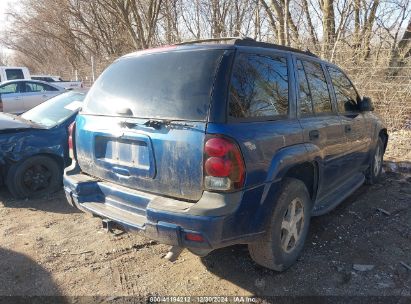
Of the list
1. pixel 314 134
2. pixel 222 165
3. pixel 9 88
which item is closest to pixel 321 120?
pixel 314 134

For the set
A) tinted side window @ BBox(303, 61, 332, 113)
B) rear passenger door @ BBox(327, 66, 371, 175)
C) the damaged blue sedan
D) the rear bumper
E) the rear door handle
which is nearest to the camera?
the rear bumper

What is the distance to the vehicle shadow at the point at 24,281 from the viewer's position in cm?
293

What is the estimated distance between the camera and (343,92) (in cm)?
440

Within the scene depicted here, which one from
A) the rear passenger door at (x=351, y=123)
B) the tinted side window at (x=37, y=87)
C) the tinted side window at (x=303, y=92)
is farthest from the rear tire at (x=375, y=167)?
the tinted side window at (x=37, y=87)

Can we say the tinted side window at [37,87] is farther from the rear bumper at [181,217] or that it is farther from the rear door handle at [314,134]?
the rear door handle at [314,134]

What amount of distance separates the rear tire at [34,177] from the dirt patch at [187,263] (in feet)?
1.93

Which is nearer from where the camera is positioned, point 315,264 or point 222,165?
point 222,165

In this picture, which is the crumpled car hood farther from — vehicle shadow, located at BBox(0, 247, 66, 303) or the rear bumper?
the rear bumper

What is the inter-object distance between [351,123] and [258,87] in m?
1.92

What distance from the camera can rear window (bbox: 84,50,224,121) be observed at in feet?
8.69

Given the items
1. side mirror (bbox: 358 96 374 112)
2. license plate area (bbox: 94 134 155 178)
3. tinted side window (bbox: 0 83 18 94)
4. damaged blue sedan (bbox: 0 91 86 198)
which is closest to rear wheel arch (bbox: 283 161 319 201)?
license plate area (bbox: 94 134 155 178)

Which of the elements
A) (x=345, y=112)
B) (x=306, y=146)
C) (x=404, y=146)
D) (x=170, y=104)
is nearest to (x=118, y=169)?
(x=170, y=104)

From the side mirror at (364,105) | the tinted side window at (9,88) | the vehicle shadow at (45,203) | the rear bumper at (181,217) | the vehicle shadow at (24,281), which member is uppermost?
the tinted side window at (9,88)

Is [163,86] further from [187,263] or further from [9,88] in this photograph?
[9,88]
